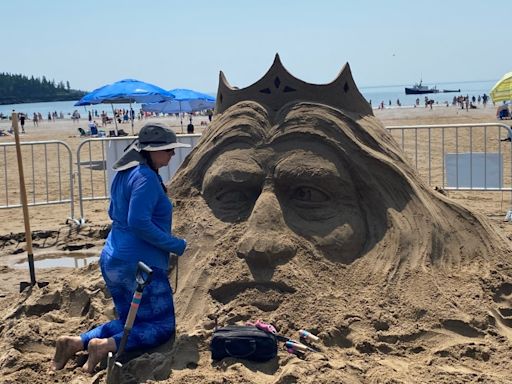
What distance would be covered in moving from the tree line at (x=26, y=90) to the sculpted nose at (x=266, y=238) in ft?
356

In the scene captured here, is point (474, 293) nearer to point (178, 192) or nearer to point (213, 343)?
point (213, 343)

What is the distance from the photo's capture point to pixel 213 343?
3.47m

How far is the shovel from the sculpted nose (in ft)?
2.96

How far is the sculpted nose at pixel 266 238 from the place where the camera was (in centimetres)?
404

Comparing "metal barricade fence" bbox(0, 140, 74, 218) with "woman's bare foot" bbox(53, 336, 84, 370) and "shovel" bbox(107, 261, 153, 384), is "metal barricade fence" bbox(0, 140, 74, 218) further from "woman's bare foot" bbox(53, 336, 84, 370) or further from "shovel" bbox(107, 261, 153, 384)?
"shovel" bbox(107, 261, 153, 384)

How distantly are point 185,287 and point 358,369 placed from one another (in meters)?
1.34

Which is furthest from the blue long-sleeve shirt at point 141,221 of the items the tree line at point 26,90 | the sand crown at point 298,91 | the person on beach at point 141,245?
the tree line at point 26,90

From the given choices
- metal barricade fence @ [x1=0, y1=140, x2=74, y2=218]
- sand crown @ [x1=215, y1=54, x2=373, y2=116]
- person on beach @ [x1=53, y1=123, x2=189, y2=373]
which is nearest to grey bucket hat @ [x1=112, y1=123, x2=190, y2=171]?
person on beach @ [x1=53, y1=123, x2=189, y2=373]

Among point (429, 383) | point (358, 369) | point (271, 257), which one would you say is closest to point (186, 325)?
point (271, 257)

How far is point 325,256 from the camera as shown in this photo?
419 cm

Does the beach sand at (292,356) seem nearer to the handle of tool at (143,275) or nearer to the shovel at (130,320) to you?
the shovel at (130,320)

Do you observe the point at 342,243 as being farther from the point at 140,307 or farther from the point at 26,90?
the point at 26,90

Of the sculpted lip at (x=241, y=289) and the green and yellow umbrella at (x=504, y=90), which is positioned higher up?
the green and yellow umbrella at (x=504, y=90)

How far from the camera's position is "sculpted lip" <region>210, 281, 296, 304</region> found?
3963 mm
